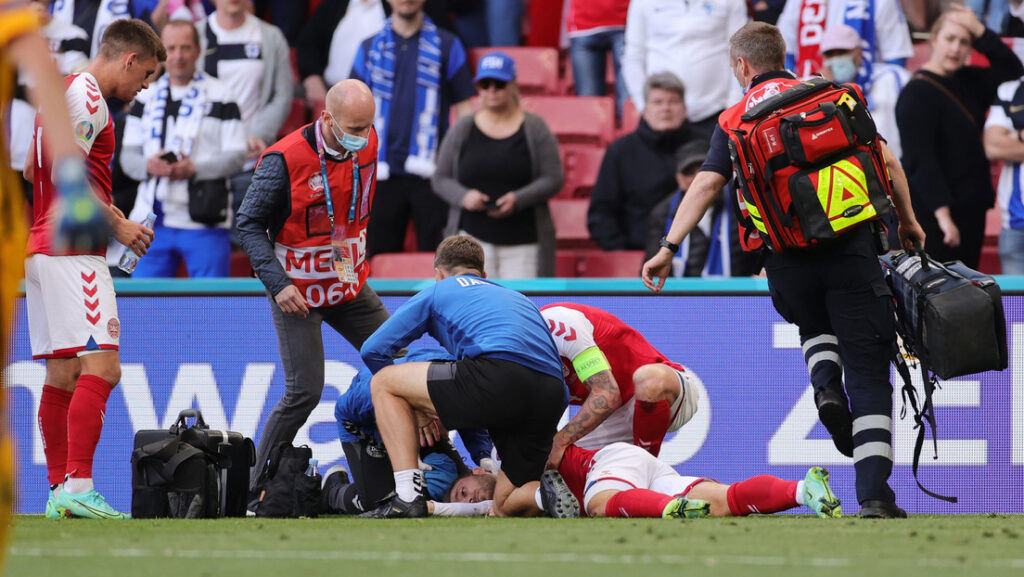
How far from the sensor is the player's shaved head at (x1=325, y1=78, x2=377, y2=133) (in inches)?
270

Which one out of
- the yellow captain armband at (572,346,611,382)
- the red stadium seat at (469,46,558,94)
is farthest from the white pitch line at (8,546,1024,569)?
the red stadium seat at (469,46,558,94)

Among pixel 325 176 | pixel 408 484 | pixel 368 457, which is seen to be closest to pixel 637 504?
pixel 408 484

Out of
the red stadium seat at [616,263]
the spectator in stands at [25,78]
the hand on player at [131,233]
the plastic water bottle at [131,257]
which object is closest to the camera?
the hand on player at [131,233]

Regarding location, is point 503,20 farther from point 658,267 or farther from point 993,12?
point 658,267

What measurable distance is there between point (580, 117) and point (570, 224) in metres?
0.99

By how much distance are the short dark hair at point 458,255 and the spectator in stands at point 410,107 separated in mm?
3218

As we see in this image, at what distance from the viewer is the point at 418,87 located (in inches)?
392

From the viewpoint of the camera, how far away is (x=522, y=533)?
4.98 metres

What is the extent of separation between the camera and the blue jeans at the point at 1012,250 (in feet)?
29.6

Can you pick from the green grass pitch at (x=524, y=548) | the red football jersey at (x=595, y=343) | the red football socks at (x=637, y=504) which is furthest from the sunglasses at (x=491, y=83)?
the green grass pitch at (x=524, y=548)

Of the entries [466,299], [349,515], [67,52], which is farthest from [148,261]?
[466,299]

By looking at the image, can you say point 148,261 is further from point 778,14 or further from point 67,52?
point 778,14

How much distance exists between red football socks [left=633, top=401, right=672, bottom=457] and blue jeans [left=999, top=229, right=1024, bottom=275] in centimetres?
347

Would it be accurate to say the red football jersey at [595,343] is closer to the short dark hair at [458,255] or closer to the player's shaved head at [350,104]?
the short dark hair at [458,255]
